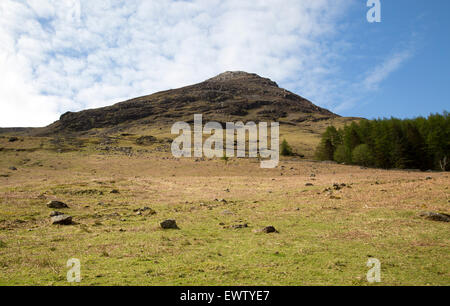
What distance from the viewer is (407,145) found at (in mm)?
70562

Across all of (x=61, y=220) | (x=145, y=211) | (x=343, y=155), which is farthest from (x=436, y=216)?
(x=343, y=155)

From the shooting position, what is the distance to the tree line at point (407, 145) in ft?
221

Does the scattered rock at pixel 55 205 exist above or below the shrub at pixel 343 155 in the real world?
below

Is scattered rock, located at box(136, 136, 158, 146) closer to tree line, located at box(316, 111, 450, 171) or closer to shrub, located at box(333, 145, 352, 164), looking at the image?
shrub, located at box(333, 145, 352, 164)

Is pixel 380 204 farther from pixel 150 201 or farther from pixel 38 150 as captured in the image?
pixel 38 150

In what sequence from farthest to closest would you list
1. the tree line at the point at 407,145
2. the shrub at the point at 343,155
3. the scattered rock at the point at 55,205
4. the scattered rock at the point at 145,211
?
the shrub at the point at 343,155
the tree line at the point at 407,145
the scattered rock at the point at 55,205
the scattered rock at the point at 145,211

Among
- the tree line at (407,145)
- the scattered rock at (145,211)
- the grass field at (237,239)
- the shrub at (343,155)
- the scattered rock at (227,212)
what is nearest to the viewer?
the grass field at (237,239)

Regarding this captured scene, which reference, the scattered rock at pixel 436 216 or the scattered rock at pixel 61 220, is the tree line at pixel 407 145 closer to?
the scattered rock at pixel 436 216

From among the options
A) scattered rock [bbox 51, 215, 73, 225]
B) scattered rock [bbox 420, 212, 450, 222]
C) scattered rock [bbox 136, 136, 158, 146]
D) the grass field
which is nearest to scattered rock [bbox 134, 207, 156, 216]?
the grass field

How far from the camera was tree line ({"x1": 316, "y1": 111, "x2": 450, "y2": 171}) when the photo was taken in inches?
2650

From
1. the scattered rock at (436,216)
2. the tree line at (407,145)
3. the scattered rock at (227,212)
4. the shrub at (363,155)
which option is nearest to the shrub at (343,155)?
the tree line at (407,145)

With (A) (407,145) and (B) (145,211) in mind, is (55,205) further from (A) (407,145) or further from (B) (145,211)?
(A) (407,145)
